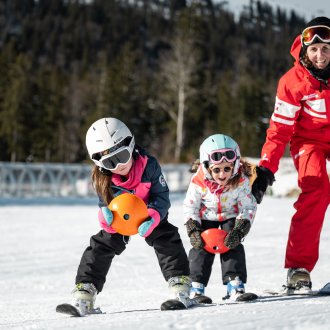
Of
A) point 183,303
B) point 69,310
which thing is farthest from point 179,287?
point 69,310

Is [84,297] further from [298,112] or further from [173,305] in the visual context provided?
[298,112]

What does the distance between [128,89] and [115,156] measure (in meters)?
43.0

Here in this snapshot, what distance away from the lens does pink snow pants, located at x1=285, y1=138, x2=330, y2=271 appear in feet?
15.0

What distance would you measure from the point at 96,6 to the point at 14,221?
104 m

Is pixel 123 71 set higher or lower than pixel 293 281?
higher

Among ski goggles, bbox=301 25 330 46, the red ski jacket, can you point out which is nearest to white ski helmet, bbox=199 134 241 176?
the red ski jacket

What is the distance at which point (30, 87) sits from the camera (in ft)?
162

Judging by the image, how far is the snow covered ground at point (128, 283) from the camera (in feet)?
9.57

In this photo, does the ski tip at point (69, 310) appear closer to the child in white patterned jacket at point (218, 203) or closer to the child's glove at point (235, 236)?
the child in white patterned jacket at point (218, 203)

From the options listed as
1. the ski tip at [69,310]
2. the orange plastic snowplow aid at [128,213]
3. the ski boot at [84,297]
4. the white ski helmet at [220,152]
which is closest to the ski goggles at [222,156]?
the white ski helmet at [220,152]

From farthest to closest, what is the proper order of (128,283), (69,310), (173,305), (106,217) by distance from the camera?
(128,283) → (106,217) → (69,310) → (173,305)

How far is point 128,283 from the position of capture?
Answer: 589 cm

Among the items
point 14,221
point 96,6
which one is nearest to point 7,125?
point 14,221

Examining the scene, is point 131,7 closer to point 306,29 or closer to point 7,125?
point 7,125
